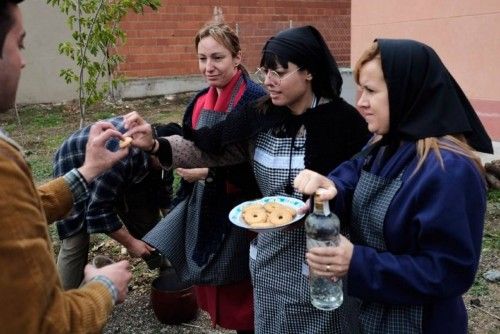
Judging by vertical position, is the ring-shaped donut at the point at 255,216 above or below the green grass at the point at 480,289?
above

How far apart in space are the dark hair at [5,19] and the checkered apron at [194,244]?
1.57 meters

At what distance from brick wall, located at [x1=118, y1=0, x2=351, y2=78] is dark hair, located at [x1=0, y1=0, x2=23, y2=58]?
9.95 meters

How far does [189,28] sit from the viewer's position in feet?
38.0

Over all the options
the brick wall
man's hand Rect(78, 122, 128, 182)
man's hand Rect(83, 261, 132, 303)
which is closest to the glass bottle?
man's hand Rect(83, 261, 132, 303)

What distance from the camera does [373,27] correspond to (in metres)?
6.79

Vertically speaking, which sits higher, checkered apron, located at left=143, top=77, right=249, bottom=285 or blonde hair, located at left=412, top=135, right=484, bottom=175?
blonde hair, located at left=412, top=135, right=484, bottom=175

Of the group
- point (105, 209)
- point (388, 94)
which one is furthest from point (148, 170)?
point (388, 94)

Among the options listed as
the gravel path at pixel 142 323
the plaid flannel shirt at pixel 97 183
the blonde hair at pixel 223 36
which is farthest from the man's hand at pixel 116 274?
the gravel path at pixel 142 323

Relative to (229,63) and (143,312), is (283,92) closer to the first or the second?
(229,63)

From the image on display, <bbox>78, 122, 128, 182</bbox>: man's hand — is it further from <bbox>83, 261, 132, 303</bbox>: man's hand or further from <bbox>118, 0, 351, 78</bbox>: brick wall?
<bbox>118, 0, 351, 78</bbox>: brick wall

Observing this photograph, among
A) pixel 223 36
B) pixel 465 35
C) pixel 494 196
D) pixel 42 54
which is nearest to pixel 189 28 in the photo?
pixel 42 54

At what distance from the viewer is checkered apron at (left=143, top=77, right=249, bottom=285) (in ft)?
8.99

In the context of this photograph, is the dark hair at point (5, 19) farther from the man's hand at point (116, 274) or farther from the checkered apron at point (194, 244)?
the checkered apron at point (194, 244)

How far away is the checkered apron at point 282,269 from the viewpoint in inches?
87.0
